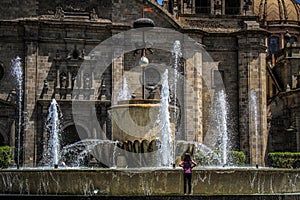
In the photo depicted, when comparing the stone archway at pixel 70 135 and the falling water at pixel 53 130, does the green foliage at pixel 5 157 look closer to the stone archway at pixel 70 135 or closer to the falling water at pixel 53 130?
the falling water at pixel 53 130

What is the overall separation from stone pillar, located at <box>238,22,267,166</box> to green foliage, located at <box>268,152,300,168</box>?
1.19m

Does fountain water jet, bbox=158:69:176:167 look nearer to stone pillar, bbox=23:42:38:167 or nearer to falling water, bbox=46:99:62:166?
falling water, bbox=46:99:62:166

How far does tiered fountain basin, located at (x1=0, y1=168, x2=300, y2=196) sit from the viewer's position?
16.0 meters

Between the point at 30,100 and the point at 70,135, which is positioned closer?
the point at 30,100

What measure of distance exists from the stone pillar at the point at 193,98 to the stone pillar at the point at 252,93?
287cm

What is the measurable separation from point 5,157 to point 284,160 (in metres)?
17.4

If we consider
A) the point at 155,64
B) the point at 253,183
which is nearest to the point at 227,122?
the point at 155,64

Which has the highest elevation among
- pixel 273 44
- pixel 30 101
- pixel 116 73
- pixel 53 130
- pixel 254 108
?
pixel 273 44

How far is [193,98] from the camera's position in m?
37.9

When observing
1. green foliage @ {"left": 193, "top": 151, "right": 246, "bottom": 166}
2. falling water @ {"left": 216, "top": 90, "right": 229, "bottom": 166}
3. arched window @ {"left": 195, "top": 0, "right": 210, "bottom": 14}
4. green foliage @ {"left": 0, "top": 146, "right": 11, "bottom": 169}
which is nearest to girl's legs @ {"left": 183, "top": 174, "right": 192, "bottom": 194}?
green foliage @ {"left": 193, "top": 151, "right": 246, "bottom": 166}

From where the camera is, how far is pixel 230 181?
16.4m

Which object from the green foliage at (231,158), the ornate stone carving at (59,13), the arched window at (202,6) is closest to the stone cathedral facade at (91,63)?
the ornate stone carving at (59,13)

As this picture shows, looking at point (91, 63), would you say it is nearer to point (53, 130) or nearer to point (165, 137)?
point (53, 130)

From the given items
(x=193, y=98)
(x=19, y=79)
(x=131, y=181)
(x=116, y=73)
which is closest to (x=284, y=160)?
(x=193, y=98)
